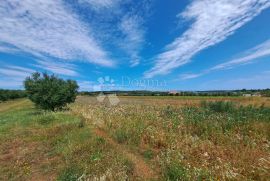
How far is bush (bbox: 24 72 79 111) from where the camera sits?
23.0 metres

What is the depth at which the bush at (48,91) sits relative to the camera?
2297 cm

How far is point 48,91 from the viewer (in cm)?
2316

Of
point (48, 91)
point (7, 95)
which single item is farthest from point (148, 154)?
point (7, 95)

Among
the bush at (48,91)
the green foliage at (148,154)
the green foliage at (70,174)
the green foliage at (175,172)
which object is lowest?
the green foliage at (70,174)

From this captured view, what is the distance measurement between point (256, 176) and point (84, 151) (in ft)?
16.5

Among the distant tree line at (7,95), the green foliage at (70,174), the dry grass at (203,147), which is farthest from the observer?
the distant tree line at (7,95)

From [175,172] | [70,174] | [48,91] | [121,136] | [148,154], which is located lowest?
[70,174]

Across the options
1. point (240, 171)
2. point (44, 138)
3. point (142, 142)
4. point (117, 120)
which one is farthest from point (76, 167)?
point (117, 120)

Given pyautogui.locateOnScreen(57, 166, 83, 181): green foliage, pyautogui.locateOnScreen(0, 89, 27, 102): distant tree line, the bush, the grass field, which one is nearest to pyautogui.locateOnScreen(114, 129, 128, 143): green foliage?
the grass field

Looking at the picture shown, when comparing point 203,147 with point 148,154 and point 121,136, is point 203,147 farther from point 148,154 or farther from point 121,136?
point 121,136

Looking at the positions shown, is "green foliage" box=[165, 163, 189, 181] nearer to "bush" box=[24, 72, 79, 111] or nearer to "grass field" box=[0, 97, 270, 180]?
"grass field" box=[0, 97, 270, 180]

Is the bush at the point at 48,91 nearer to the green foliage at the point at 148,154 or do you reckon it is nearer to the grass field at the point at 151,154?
the grass field at the point at 151,154

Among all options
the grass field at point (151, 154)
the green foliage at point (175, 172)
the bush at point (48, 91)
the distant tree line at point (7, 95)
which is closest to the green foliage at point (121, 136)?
the grass field at point (151, 154)

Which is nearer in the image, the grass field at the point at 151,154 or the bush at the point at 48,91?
the grass field at the point at 151,154
